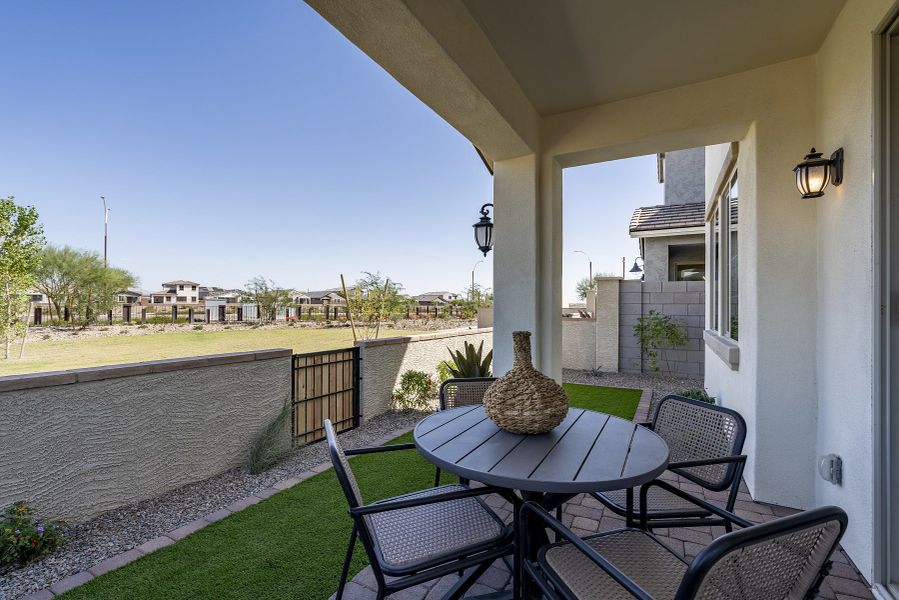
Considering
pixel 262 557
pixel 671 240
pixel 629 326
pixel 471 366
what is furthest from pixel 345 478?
pixel 671 240

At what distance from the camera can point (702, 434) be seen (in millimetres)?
1965

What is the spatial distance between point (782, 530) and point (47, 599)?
2.86 meters

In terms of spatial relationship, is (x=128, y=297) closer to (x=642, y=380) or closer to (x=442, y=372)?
(x=442, y=372)

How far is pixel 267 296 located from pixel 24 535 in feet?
39.1

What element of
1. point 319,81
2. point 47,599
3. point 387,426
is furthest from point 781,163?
point 319,81

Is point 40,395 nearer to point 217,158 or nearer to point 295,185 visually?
point 217,158

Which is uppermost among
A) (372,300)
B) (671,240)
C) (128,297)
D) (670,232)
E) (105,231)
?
(105,231)

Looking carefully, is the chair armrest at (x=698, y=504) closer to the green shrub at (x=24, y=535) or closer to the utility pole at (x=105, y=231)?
the green shrub at (x=24, y=535)

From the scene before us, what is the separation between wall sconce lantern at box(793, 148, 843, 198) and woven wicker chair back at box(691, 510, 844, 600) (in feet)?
7.56

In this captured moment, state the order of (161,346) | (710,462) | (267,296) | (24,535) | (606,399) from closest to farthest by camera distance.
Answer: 1. (710,462)
2. (24,535)
3. (606,399)
4. (161,346)
5. (267,296)

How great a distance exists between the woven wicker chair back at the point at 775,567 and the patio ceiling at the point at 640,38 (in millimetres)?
2615

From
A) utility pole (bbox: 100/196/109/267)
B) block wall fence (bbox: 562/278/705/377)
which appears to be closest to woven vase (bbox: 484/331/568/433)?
block wall fence (bbox: 562/278/705/377)

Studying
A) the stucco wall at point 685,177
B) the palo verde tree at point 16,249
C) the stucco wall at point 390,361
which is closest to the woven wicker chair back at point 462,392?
the stucco wall at point 390,361

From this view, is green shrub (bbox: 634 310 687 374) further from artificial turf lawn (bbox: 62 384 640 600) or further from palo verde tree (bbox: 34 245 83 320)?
palo verde tree (bbox: 34 245 83 320)
